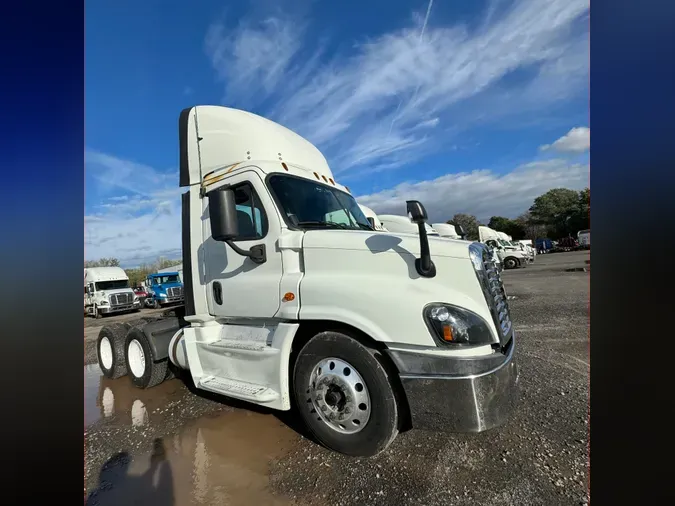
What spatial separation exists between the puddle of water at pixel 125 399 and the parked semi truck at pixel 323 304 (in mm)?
736

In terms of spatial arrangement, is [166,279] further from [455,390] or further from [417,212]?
[455,390]

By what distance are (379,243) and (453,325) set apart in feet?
2.80

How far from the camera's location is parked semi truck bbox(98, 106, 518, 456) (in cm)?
243

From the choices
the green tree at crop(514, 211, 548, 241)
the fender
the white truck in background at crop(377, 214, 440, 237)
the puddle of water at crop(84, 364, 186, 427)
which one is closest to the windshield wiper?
the fender

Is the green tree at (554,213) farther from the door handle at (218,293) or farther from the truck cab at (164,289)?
the door handle at (218,293)

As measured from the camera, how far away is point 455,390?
7.72 feet

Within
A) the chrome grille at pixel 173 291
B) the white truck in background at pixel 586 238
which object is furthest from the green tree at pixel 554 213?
the chrome grille at pixel 173 291

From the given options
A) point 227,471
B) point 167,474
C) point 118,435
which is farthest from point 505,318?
point 118,435

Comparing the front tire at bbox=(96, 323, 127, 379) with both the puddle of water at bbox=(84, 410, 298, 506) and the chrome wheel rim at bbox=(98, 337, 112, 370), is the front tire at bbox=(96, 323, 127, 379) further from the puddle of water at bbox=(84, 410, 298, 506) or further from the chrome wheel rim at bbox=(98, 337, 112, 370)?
the puddle of water at bbox=(84, 410, 298, 506)

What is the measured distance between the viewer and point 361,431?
8.63ft

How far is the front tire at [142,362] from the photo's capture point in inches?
177

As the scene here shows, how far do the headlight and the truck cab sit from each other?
63.2ft

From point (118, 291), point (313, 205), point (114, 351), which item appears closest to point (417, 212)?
point (313, 205)
